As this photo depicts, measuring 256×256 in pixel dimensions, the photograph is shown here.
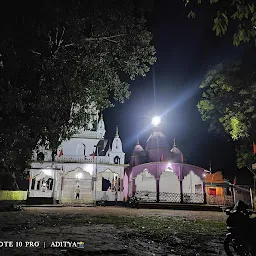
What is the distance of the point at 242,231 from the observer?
432cm

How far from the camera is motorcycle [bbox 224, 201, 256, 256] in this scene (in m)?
4.21

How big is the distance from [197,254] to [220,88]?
1987cm

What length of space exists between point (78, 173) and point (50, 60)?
67.7 ft

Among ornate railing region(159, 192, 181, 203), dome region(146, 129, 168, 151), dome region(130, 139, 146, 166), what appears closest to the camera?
ornate railing region(159, 192, 181, 203)

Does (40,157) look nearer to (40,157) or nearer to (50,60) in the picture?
(40,157)

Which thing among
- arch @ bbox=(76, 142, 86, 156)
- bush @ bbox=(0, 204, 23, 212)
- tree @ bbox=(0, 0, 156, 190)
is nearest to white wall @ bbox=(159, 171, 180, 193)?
arch @ bbox=(76, 142, 86, 156)

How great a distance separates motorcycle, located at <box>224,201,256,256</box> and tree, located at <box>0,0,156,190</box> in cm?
835

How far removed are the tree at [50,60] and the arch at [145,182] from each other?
62.4 ft

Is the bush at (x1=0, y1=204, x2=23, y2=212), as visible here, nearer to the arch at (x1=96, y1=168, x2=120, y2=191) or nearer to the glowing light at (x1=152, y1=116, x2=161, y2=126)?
the arch at (x1=96, y1=168, x2=120, y2=191)

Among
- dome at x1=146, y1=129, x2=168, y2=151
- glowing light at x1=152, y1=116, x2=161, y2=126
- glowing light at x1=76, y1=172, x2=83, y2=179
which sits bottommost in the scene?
glowing light at x1=76, y1=172, x2=83, y2=179

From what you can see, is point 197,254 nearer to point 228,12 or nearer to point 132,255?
point 132,255

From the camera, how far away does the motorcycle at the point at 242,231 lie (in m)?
4.21

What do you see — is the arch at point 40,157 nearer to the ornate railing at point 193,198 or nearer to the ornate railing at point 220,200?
the ornate railing at point 193,198

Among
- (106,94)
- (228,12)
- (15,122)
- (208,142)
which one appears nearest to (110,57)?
(106,94)
